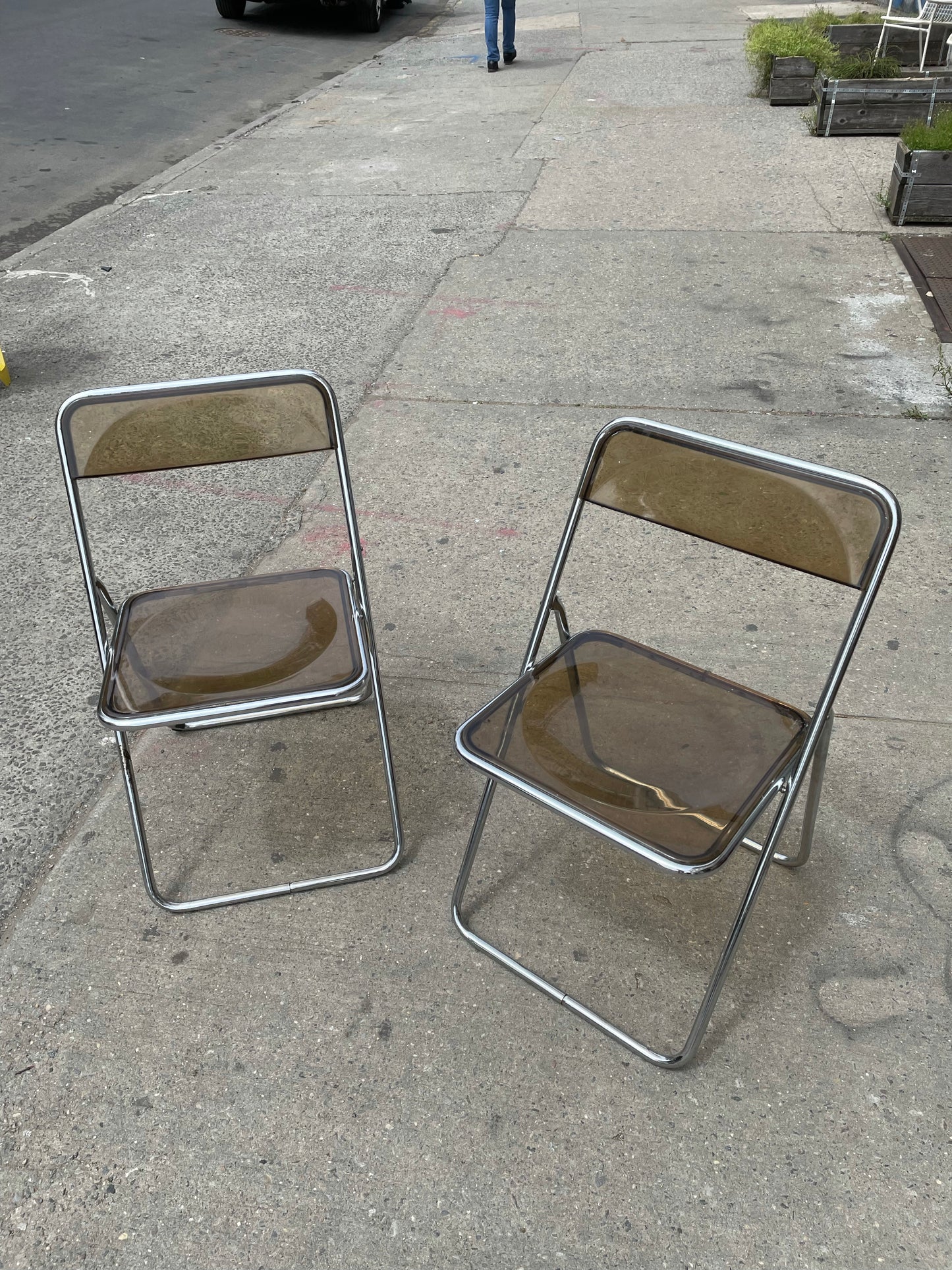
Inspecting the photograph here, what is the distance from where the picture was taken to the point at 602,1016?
75.3 inches

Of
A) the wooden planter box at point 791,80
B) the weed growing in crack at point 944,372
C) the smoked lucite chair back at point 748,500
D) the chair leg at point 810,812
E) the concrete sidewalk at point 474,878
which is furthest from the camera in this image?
the wooden planter box at point 791,80

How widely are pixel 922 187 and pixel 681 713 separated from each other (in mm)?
4855

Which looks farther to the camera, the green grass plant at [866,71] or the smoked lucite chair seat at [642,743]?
the green grass plant at [866,71]

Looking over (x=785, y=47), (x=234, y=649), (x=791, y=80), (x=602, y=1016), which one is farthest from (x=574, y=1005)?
(x=785, y=47)

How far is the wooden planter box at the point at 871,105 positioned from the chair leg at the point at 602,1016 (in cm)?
707

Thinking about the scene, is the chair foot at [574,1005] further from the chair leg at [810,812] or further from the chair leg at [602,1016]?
the chair leg at [810,812]

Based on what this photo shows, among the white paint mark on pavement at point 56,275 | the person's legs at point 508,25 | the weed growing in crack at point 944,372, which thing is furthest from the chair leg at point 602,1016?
the person's legs at point 508,25

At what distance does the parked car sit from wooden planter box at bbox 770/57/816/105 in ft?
22.8

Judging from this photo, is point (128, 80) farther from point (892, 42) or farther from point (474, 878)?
point (474, 878)

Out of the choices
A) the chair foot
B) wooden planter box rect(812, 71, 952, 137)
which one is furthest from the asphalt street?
the chair foot

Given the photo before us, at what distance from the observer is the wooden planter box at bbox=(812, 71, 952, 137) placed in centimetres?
714

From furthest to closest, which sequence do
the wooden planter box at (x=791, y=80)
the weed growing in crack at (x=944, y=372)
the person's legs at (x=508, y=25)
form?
the person's legs at (x=508, y=25) < the wooden planter box at (x=791, y=80) < the weed growing in crack at (x=944, y=372)

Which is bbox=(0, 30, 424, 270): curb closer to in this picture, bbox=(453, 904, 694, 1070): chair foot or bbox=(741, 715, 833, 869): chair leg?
bbox=(453, 904, 694, 1070): chair foot

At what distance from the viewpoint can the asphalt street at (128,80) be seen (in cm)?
739
